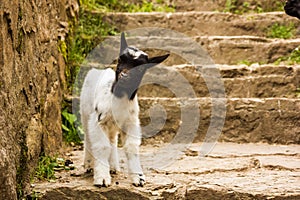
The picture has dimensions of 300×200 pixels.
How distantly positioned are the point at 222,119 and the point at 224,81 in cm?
54

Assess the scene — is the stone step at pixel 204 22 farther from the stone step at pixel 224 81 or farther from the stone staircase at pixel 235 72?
the stone step at pixel 224 81

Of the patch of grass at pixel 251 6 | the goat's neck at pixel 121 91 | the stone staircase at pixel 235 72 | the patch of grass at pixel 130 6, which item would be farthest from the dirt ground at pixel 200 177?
the patch of grass at pixel 251 6

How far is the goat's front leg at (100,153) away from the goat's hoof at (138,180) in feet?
0.62

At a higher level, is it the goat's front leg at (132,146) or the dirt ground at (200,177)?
the goat's front leg at (132,146)

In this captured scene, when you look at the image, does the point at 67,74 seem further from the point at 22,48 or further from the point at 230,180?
the point at 230,180

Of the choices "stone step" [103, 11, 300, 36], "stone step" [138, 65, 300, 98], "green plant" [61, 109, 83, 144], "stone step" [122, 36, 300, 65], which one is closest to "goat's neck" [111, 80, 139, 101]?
"green plant" [61, 109, 83, 144]

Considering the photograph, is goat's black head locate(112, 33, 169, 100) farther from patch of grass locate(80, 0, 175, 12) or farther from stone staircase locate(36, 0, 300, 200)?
patch of grass locate(80, 0, 175, 12)

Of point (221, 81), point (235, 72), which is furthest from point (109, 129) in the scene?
point (235, 72)

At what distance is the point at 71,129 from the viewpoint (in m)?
5.28

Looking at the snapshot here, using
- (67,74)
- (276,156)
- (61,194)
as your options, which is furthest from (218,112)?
(61,194)

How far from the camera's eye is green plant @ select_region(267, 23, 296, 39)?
6.80 m

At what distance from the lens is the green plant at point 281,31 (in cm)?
680

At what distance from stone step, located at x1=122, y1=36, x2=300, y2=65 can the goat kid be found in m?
2.65

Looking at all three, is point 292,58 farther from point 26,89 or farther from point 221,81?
point 26,89
